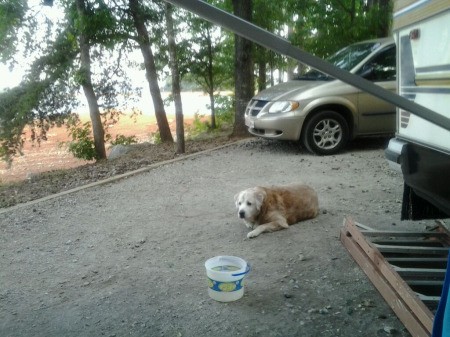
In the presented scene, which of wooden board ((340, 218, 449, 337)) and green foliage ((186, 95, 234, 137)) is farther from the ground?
green foliage ((186, 95, 234, 137))

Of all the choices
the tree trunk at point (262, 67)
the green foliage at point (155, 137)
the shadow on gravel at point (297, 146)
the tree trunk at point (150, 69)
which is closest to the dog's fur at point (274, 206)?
the shadow on gravel at point (297, 146)

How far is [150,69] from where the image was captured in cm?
1226

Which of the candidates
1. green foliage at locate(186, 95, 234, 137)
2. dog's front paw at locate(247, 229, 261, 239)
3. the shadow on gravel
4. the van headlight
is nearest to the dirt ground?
dog's front paw at locate(247, 229, 261, 239)

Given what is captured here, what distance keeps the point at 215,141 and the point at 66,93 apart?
3912 mm

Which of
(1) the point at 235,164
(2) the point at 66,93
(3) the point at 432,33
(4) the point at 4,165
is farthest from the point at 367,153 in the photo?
(4) the point at 4,165

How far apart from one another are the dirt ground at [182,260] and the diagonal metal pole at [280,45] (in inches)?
71.4

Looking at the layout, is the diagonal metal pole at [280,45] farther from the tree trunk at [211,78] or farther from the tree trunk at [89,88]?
the tree trunk at [211,78]

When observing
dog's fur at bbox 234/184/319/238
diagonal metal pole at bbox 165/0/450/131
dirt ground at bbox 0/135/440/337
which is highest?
diagonal metal pole at bbox 165/0/450/131

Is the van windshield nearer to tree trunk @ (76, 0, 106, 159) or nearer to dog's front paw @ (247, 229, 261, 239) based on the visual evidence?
dog's front paw @ (247, 229, 261, 239)

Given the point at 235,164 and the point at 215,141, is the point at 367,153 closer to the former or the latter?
the point at 235,164

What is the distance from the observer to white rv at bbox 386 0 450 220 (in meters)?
2.87

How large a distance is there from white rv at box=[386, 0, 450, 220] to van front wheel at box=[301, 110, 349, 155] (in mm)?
4874

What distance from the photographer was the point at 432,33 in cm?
299

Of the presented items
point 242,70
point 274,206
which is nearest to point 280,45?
point 274,206
